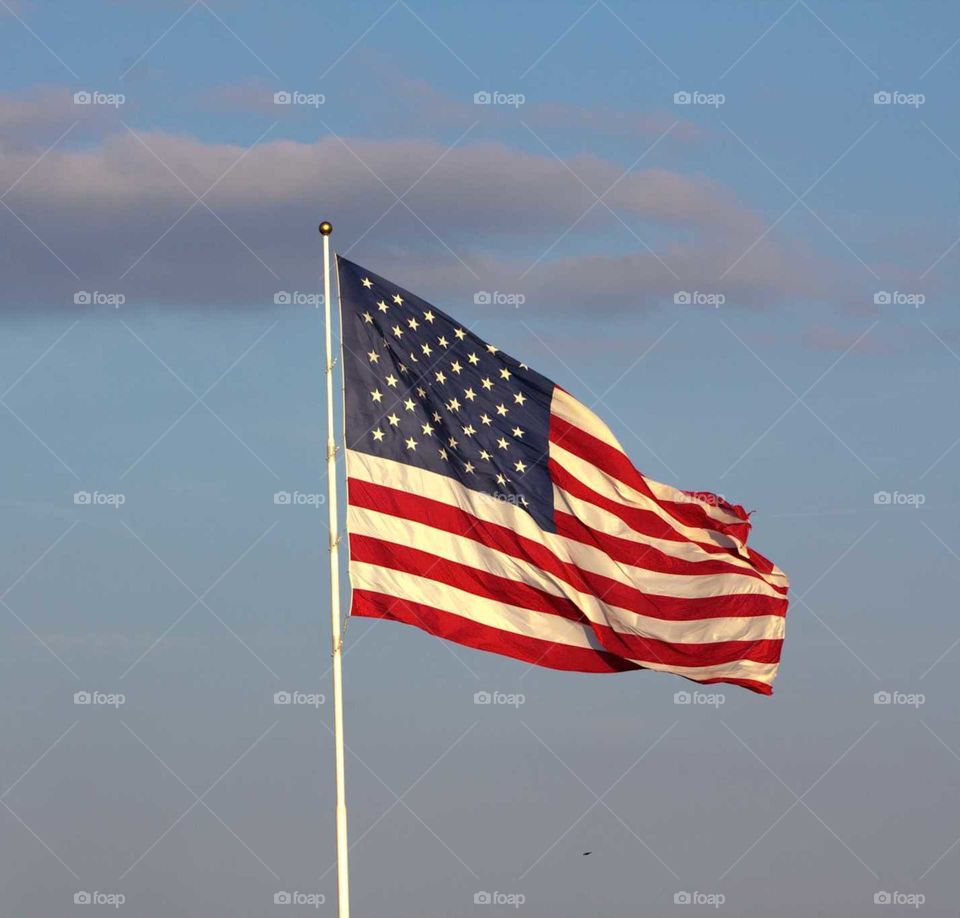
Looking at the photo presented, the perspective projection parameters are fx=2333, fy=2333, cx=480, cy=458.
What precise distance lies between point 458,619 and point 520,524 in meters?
2.27

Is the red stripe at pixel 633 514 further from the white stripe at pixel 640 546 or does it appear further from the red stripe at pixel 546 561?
the red stripe at pixel 546 561

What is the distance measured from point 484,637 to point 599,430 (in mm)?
4751

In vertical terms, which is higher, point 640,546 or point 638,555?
point 640,546

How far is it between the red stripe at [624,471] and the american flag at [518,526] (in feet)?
0.09

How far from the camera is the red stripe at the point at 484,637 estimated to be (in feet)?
139

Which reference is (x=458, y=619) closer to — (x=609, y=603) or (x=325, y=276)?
(x=609, y=603)

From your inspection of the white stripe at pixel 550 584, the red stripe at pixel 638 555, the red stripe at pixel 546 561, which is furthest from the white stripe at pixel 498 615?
the red stripe at pixel 638 555

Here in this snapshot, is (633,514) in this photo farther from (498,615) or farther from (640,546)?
(498,615)

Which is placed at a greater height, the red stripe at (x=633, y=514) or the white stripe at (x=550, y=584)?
the red stripe at (x=633, y=514)

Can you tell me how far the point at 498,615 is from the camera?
43.6m

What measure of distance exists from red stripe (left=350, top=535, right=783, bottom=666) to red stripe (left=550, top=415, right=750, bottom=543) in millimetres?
2244

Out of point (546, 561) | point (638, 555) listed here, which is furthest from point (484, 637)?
point (638, 555)

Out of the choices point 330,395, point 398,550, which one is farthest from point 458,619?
point 330,395

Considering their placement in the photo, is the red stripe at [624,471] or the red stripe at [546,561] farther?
the red stripe at [624,471]
